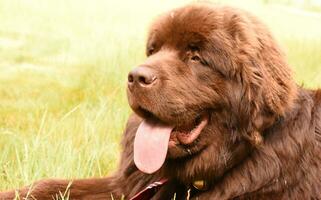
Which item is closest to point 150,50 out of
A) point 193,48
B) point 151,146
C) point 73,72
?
point 193,48

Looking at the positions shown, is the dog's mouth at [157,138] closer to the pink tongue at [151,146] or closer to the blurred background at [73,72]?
the pink tongue at [151,146]

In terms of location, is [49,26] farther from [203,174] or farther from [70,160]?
[203,174]

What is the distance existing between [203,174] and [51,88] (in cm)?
403

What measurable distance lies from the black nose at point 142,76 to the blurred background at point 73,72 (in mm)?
742

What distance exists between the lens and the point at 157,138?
3842 millimetres

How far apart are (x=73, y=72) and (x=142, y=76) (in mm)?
4425

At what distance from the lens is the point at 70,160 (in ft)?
15.9

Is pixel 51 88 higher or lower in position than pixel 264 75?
lower

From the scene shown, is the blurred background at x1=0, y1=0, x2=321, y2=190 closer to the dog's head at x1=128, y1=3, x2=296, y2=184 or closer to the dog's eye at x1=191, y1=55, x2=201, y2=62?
the dog's head at x1=128, y1=3, x2=296, y2=184

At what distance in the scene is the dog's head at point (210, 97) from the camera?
12.5ft

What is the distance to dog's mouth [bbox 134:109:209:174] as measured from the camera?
3820 mm

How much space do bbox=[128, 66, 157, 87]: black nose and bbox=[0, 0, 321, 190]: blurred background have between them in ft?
2.43

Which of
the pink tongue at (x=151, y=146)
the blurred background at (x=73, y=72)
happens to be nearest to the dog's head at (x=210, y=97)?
the pink tongue at (x=151, y=146)

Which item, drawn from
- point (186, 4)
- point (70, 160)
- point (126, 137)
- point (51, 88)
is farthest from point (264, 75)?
point (51, 88)
